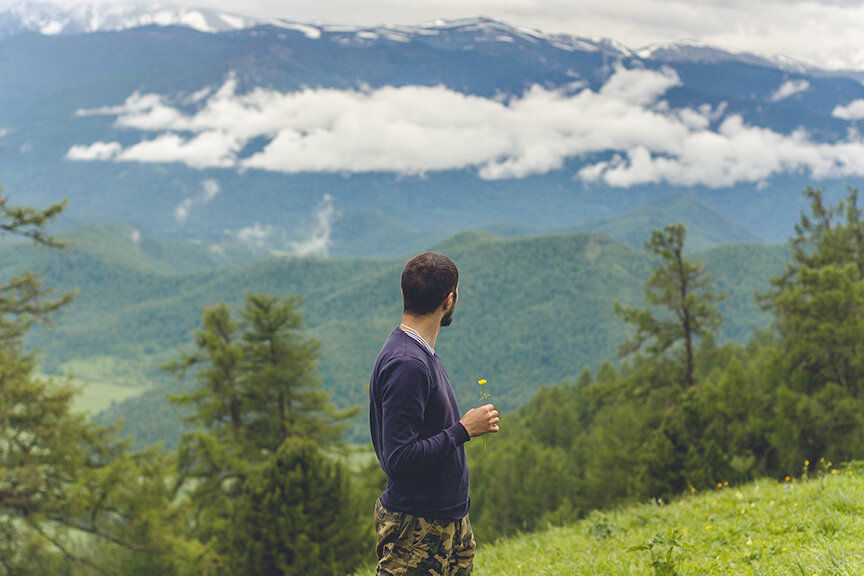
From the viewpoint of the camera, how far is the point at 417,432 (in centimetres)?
397

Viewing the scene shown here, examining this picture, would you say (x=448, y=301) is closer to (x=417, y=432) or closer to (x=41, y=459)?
(x=417, y=432)

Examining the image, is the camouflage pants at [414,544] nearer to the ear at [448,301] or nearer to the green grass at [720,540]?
the ear at [448,301]

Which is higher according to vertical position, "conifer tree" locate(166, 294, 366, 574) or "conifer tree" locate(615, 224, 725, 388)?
"conifer tree" locate(615, 224, 725, 388)

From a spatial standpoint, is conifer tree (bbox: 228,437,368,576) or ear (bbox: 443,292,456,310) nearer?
ear (bbox: 443,292,456,310)

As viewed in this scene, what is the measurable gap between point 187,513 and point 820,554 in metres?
19.3

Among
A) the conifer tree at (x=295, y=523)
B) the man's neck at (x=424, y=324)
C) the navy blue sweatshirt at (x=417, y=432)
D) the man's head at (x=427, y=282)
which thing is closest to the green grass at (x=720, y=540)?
the navy blue sweatshirt at (x=417, y=432)

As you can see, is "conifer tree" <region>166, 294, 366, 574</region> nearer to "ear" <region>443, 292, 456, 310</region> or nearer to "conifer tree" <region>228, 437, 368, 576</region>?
"conifer tree" <region>228, 437, 368, 576</region>

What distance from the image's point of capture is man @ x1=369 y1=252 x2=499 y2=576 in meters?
3.92

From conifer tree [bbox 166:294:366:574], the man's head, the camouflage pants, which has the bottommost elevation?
conifer tree [bbox 166:294:366:574]

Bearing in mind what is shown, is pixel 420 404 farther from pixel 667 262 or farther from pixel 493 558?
Answer: pixel 667 262

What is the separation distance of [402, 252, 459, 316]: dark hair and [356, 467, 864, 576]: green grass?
3.41m

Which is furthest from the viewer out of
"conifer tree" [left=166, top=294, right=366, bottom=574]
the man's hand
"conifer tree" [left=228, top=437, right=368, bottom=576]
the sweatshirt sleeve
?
"conifer tree" [left=166, top=294, right=366, bottom=574]

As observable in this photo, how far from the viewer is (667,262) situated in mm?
22219

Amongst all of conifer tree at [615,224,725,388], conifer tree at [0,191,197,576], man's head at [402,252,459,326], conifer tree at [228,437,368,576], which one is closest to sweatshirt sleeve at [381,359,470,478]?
man's head at [402,252,459,326]
